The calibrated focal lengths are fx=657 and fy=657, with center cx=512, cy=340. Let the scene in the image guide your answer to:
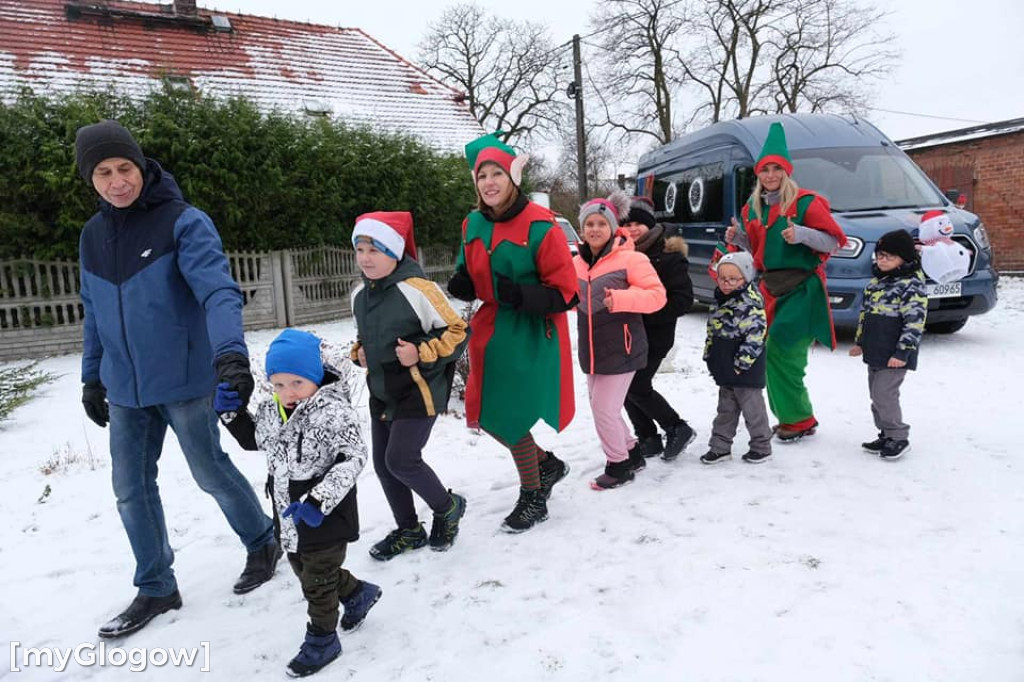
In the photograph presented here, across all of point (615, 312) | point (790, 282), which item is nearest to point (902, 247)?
point (790, 282)

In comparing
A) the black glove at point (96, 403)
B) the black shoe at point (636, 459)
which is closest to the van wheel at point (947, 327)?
the black shoe at point (636, 459)

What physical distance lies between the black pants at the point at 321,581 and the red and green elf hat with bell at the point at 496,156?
6.08 ft

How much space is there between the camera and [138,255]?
271 centimetres

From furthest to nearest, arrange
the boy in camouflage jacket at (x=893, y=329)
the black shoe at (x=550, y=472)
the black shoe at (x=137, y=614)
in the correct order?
the boy in camouflage jacket at (x=893, y=329) < the black shoe at (x=550, y=472) < the black shoe at (x=137, y=614)

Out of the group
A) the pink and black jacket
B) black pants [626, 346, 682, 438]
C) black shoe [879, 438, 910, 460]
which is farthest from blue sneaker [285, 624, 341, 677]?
black shoe [879, 438, 910, 460]

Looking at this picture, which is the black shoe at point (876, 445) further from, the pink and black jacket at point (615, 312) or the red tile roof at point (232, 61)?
the red tile roof at point (232, 61)

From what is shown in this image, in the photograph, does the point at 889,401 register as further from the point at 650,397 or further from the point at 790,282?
the point at 650,397

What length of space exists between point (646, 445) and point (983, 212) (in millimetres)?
14364

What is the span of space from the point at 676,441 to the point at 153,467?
3.04 metres

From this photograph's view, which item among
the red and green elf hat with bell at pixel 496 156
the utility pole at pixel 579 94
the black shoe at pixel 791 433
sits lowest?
the black shoe at pixel 791 433

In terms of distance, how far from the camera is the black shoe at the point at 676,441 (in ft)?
14.3

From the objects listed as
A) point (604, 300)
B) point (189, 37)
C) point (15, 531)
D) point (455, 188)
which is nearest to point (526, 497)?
point (604, 300)

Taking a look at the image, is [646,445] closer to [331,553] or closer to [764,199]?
[764,199]

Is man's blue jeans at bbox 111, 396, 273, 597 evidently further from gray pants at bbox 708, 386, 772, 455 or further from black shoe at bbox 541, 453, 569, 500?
gray pants at bbox 708, 386, 772, 455
